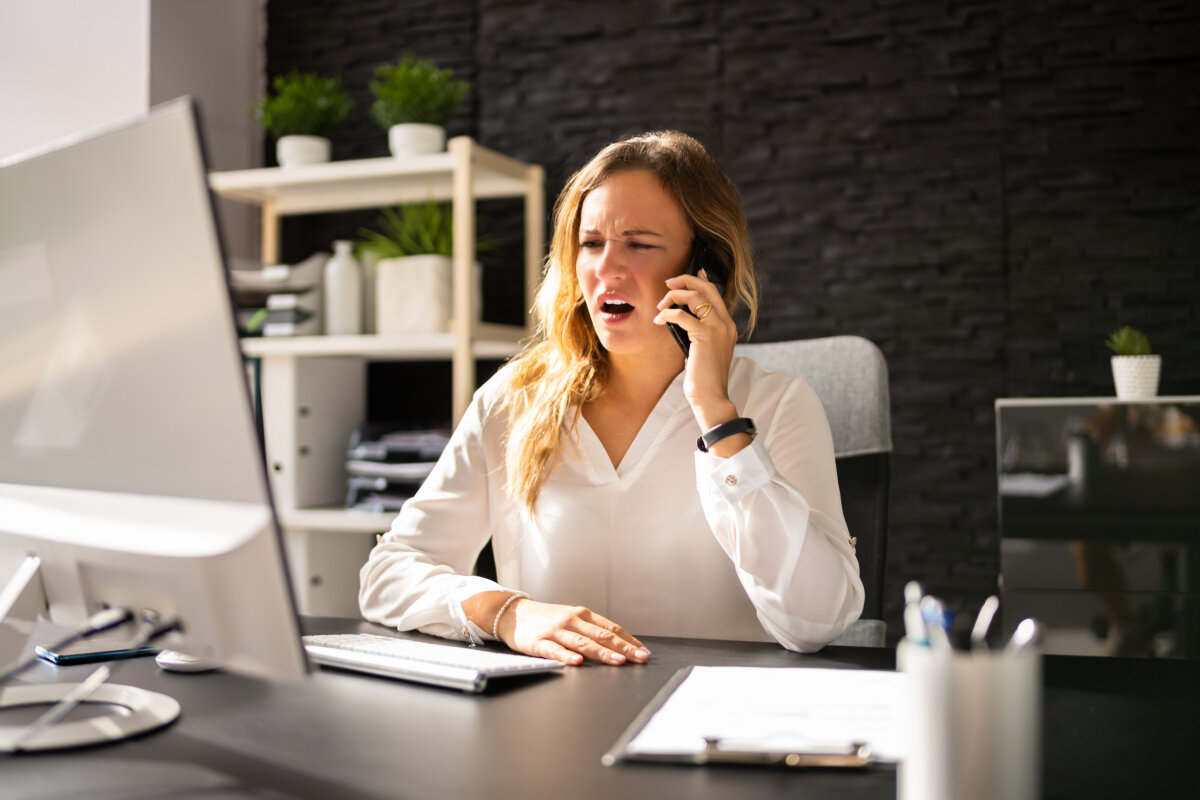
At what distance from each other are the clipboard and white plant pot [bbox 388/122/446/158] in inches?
87.2

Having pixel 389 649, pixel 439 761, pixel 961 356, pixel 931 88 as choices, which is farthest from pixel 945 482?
pixel 439 761

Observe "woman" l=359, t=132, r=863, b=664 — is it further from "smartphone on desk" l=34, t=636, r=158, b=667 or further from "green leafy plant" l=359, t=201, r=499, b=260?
"green leafy plant" l=359, t=201, r=499, b=260

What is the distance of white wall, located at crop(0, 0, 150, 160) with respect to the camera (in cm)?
303

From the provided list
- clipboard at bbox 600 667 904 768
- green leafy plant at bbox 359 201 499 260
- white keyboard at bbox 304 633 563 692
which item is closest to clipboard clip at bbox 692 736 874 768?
clipboard at bbox 600 667 904 768

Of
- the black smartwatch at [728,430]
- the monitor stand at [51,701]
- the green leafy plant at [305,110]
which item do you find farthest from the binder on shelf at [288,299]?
the monitor stand at [51,701]

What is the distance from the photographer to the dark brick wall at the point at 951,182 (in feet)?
8.43

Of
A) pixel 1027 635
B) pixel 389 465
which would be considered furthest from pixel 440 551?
pixel 389 465

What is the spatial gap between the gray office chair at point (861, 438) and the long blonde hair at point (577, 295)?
0.17 meters

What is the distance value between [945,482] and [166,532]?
7.75ft

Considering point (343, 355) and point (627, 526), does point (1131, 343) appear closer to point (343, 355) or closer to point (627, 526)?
point (627, 526)

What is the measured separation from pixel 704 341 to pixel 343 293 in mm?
1795

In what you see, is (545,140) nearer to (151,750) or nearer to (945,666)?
(151,750)

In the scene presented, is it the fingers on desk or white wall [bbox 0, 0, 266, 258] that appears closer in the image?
the fingers on desk

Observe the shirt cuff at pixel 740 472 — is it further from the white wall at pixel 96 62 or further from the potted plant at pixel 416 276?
the white wall at pixel 96 62
